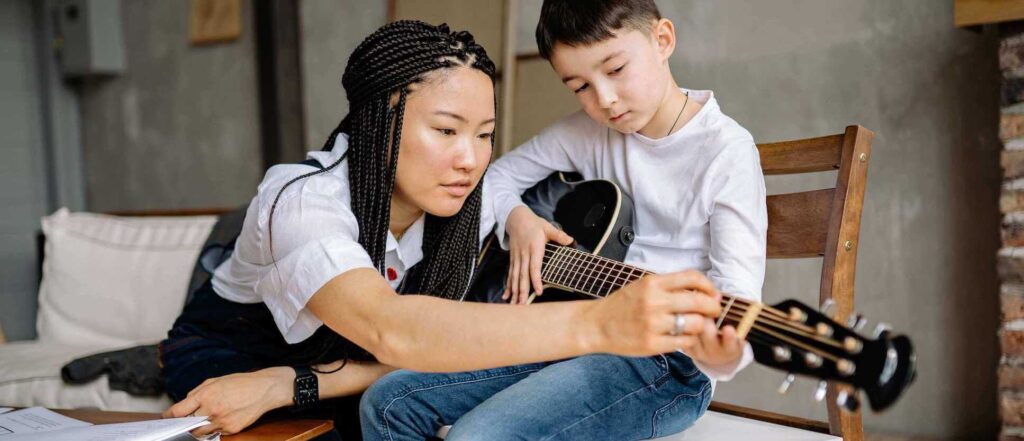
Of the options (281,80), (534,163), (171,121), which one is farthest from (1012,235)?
(171,121)

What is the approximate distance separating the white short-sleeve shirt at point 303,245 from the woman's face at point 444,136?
0.12m

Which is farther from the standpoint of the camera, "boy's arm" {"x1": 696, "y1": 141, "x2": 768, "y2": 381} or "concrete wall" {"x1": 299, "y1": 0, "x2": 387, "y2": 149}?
"concrete wall" {"x1": 299, "y1": 0, "x2": 387, "y2": 149}

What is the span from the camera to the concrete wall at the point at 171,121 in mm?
3946

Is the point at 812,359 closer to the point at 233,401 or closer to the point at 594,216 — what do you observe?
the point at 594,216

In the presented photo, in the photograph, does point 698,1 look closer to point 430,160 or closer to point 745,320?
point 430,160

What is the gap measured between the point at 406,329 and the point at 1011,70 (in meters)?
1.58

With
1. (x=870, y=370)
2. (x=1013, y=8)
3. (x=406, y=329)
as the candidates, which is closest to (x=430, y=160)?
(x=406, y=329)

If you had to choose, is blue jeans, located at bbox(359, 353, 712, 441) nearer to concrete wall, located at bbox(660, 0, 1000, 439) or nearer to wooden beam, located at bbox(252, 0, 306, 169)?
concrete wall, located at bbox(660, 0, 1000, 439)

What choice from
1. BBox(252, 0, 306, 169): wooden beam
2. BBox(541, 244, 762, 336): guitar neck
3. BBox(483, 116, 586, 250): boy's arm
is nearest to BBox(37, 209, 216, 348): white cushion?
BBox(252, 0, 306, 169): wooden beam

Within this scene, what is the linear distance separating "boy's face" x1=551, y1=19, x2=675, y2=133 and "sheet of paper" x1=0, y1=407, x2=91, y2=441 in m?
1.00

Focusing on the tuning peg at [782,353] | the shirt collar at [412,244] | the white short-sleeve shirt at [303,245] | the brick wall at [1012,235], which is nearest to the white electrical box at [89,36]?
the white short-sleeve shirt at [303,245]

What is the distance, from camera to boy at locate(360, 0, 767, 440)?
130cm

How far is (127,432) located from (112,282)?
69.1 inches

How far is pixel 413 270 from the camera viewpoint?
1573 mm
